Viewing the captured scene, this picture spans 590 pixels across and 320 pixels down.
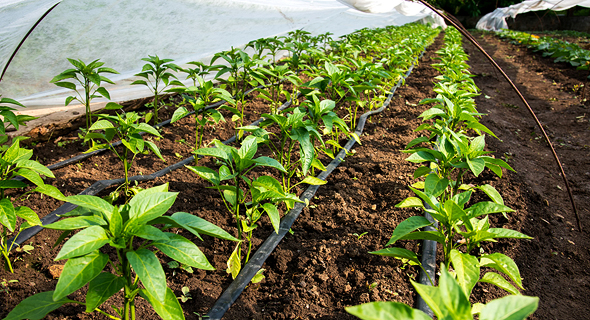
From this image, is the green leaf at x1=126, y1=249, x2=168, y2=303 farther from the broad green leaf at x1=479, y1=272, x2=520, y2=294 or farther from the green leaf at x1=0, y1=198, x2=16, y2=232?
the broad green leaf at x1=479, y1=272, x2=520, y2=294

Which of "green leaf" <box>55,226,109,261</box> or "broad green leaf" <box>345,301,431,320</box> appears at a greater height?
"green leaf" <box>55,226,109,261</box>

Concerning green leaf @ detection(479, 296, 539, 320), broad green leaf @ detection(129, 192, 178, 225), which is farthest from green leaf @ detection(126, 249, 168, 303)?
green leaf @ detection(479, 296, 539, 320)

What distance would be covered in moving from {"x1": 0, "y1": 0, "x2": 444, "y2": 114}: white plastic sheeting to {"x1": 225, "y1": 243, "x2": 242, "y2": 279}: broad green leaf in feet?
6.33

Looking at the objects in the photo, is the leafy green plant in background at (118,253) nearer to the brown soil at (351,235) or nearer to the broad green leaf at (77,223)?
the broad green leaf at (77,223)

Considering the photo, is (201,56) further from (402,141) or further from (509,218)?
(509,218)

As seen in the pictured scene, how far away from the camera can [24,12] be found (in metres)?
2.15

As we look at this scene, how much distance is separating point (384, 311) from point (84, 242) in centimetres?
75

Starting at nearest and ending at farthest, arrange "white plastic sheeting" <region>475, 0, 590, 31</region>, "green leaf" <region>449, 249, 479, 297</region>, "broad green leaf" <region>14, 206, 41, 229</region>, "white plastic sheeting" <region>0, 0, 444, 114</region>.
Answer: "green leaf" <region>449, 249, 479, 297</region> < "broad green leaf" <region>14, 206, 41, 229</region> < "white plastic sheeting" <region>0, 0, 444, 114</region> < "white plastic sheeting" <region>475, 0, 590, 31</region>

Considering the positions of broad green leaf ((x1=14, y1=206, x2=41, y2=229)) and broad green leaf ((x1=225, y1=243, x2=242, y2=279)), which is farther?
broad green leaf ((x1=225, y1=243, x2=242, y2=279))

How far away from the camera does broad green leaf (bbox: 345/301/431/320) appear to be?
0.67 metres

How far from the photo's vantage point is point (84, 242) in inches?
34.0

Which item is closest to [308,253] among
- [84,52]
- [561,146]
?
[84,52]

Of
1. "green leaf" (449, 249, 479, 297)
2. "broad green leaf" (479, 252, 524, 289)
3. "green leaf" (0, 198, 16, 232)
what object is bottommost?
"broad green leaf" (479, 252, 524, 289)

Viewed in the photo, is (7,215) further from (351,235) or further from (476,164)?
(476,164)
